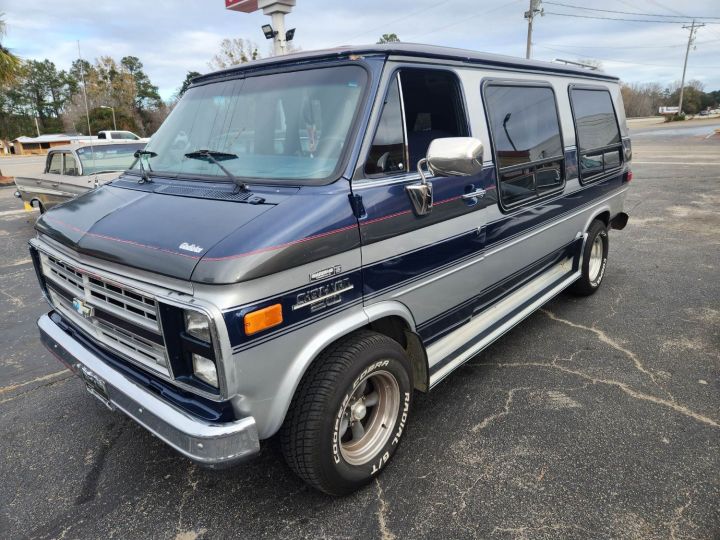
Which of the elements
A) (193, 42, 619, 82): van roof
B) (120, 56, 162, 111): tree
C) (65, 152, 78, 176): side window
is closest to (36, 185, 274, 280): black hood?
(193, 42, 619, 82): van roof

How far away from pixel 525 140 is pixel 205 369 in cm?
290

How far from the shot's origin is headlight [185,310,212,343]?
2.00m

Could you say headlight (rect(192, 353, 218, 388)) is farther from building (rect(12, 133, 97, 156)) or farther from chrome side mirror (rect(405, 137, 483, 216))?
building (rect(12, 133, 97, 156))

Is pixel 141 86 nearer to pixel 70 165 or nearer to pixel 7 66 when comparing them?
pixel 7 66

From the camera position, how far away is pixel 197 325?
204 centimetres

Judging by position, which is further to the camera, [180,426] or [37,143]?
[37,143]

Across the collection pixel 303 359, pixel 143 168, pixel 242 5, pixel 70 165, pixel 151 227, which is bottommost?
pixel 303 359

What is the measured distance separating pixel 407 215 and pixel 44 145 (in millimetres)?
66821

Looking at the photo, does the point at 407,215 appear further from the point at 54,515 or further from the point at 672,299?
the point at 672,299

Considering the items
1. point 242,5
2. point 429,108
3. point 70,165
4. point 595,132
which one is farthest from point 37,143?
point 429,108

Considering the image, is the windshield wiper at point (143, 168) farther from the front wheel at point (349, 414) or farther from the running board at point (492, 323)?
the running board at point (492, 323)

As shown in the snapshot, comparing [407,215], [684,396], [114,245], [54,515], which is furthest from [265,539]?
[684,396]

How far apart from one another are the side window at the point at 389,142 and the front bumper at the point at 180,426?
4.54 ft

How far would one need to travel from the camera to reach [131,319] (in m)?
2.30
